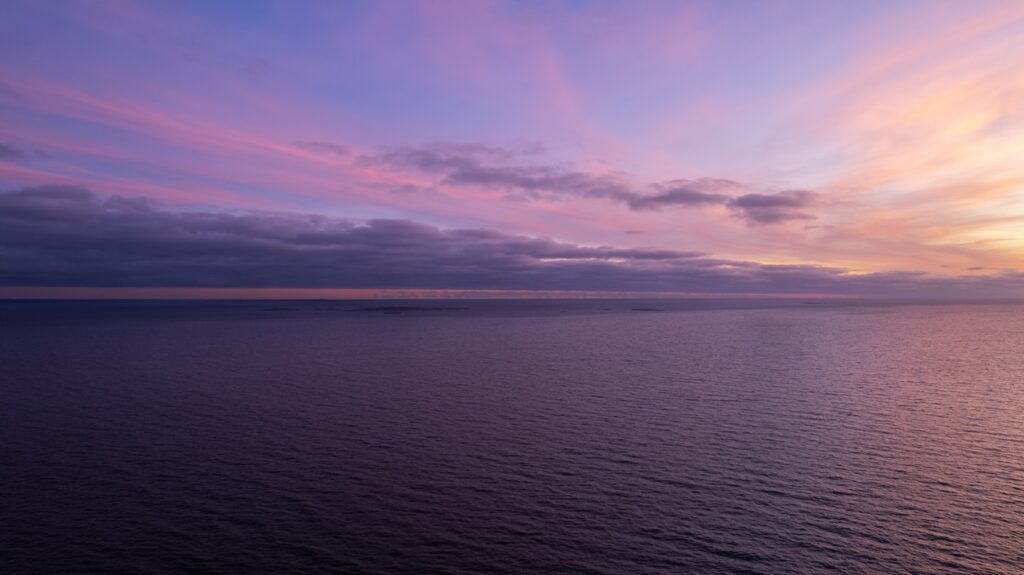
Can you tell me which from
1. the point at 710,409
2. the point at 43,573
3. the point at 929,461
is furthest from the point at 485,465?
the point at 929,461

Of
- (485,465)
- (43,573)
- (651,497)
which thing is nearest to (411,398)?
(485,465)

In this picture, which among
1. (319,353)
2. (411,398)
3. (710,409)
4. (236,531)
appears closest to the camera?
(236,531)

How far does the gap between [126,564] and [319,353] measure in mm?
84672

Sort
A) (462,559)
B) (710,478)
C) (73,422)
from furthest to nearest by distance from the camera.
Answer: (73,422)
(710,478)
(462,559)

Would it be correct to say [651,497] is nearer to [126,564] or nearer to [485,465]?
[485,465]

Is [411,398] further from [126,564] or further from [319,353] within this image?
[319,353]

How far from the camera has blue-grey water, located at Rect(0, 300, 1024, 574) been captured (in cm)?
2798

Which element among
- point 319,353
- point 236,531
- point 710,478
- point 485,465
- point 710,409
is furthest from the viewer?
point 319,353

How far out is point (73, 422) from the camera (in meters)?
52.4

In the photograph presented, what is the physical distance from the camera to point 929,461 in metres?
41.6

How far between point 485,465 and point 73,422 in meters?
39.9

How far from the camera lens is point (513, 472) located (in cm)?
3881

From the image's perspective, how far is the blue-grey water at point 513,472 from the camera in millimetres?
27984

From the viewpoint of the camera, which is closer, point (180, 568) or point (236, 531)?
point (180, 568)
